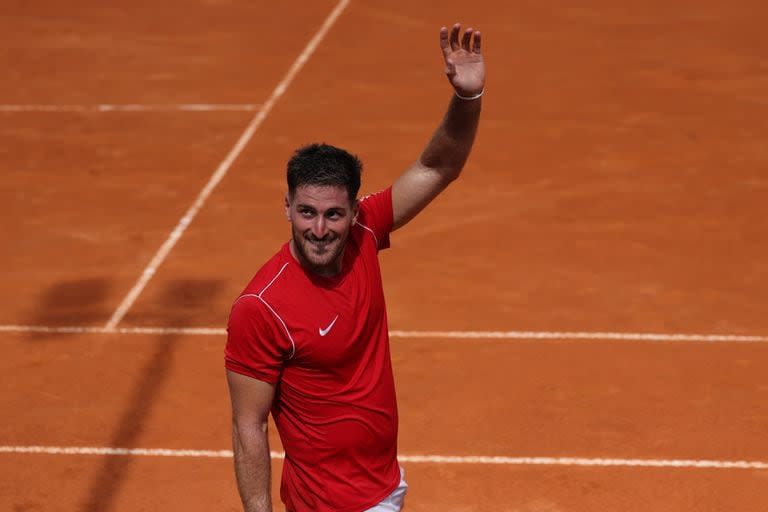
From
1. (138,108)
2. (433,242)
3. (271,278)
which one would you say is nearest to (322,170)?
(271,278)

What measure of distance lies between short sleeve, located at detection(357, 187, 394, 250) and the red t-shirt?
66 millimetres

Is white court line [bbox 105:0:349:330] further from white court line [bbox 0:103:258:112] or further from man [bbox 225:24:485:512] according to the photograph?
man [bbox 225:24:485:512]

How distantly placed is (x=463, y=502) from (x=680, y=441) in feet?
4.69

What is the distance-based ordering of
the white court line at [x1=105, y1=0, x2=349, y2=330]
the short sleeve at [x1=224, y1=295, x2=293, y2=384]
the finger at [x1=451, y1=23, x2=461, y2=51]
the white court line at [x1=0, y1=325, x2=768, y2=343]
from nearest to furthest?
the short sleeve at [x1=224, y1=295, x2=293, y2=384] < the finger at [x1=451, y1=23, x2=461, y2=51] < the white court line at [x1=0, y1=325, x2=768, y2=343] < the white court line at [x1=105, y1=0, x2=349, y2=330]

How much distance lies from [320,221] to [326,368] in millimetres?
534

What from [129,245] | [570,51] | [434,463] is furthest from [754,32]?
[434,463]

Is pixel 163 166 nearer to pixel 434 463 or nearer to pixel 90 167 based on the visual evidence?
pixel 90 167

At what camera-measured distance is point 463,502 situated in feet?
25.1

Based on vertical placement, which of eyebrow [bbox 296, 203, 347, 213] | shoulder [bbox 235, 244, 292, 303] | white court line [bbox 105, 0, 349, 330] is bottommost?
white court line [bbox 105, 0, 349, 330]

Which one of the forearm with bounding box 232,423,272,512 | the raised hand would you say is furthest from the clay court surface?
the raised hand

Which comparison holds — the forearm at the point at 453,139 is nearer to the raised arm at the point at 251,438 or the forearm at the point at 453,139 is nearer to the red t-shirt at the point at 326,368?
the red t-shirt at the point at 326,368

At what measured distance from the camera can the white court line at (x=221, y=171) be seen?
10.4 metres

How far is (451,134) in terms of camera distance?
17.9ft

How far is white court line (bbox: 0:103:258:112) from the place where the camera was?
1484cm
